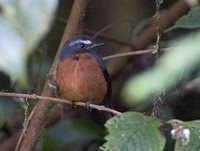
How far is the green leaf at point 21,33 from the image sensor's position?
58 centimetres

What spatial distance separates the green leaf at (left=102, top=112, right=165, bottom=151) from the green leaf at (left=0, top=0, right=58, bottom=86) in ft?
3.92

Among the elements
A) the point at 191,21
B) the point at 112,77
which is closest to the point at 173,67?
the point at 191,21

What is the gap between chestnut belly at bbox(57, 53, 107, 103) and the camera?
351cm

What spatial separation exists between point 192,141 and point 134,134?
8.1 inches

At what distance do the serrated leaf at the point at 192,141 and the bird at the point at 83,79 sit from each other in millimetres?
1705

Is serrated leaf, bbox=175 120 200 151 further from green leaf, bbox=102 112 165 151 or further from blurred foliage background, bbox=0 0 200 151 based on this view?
blurred foliage background, bbox=0 0 200 151

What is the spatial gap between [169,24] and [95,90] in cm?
84

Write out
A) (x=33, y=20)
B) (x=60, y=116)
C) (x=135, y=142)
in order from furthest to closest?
(x=60, y=116) → (x=135, y=142) → (x=33, y=20)

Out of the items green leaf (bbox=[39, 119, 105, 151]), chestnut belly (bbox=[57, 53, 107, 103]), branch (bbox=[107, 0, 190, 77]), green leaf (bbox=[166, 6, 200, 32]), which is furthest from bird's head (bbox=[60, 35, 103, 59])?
green leaf (bbox=[166, 6, 200, 32])

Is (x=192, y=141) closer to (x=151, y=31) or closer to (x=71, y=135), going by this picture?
(x=71, y=135)

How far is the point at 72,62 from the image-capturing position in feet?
12.1

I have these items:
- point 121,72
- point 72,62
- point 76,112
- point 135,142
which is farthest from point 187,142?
point 76,112

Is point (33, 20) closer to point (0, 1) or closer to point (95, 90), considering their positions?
point (0, 1)

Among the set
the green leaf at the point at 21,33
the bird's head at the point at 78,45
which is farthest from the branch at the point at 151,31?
the green leaf at the point at 21,33
